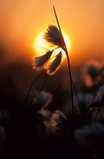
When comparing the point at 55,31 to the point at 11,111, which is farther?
the point at 11,111

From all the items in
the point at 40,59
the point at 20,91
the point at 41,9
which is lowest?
the point at 20,91

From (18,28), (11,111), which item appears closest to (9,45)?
(18,28)

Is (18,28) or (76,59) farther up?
(18,28)

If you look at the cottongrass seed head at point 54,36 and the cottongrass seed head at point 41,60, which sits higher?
the cottongrass seed head at point 54,36

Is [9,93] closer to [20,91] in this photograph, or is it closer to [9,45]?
[20,91]

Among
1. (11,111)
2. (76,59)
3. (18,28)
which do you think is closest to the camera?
(11,111)

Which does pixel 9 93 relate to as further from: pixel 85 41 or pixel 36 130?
pixel 85 41

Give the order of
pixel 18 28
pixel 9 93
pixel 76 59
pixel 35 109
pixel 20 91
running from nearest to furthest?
pixel 35 109
pixel 9 93
pixel 20 91
pixel 18 28
pixel 76 59

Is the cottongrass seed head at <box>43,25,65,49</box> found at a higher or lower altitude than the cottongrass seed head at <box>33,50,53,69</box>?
higher

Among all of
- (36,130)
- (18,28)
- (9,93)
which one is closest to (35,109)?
(36,130)
